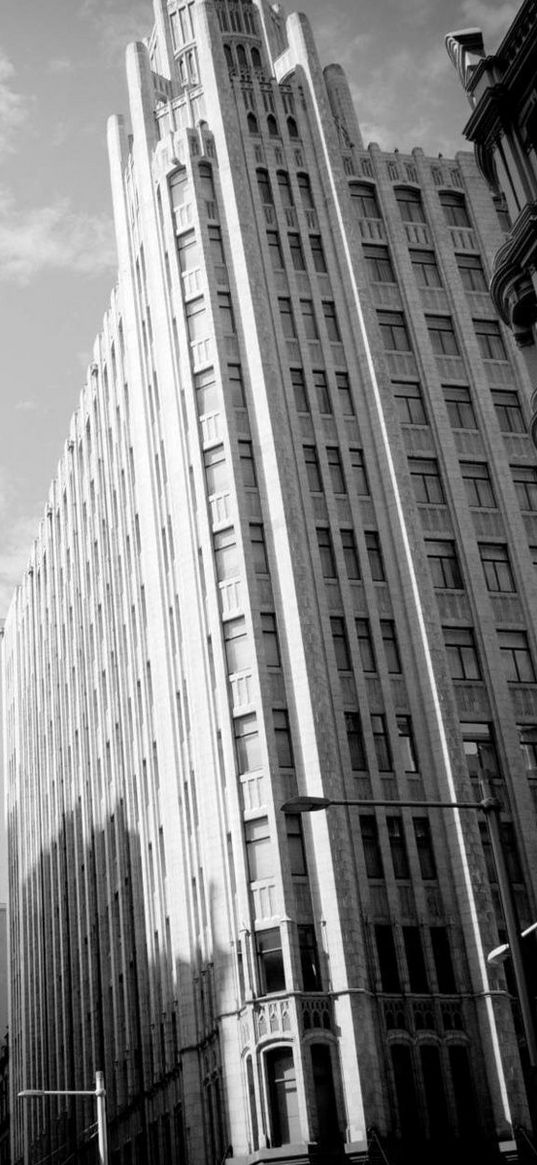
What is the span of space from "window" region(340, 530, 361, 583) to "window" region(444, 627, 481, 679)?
475 centimetres

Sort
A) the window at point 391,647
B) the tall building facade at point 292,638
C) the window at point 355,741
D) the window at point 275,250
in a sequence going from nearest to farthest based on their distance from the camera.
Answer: the tall building facade at point 292,638
the window at point 355,741
the window at point 391,647
the window at point 275,250

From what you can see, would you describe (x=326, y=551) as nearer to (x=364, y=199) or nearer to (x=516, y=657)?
(x=516, y=657)

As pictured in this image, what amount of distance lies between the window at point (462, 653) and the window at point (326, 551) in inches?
228

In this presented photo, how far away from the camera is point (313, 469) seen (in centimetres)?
6544

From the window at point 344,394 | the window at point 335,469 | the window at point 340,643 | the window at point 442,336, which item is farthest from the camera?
the window at point 442,336

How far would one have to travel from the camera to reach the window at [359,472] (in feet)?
215

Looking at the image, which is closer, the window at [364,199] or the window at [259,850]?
the window at [259,850]

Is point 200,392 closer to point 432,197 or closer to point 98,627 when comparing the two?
point 432,197

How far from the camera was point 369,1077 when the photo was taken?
51500 mm

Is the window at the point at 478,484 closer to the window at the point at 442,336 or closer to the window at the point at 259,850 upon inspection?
the window at the point at 442,336

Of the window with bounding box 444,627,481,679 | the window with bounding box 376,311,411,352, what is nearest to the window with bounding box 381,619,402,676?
the window with bounding box 444,627,481,679

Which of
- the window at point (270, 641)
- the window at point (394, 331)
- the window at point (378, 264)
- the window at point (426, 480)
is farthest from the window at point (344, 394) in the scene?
the window at point (270, 641)

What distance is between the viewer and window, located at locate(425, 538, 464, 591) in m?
64.4

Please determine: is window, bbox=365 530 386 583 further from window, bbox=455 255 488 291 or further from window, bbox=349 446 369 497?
window, bbox=455 255 488 291
